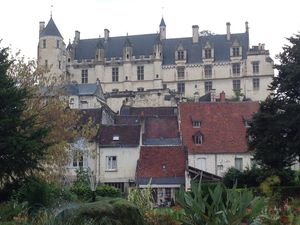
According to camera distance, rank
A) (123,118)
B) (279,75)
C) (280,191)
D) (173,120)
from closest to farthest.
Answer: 1. (280,191)
2. (279,75)
3. (173,120)
4. (123,118)

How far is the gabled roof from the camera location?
52.7 meters

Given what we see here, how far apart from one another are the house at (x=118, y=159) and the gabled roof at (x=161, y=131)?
20.9 ft

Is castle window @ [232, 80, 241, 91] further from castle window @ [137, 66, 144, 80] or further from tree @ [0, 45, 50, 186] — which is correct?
tree @ [0, 45, 50, 186]

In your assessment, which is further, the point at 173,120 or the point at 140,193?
the point at 173,120

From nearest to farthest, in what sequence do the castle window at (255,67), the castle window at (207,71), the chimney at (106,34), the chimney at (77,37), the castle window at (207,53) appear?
the castle window at (255,67) < the castle window at (207,71) < the castle window at (207,53) < the chimney at (77,37) < the chimney at (106,34)

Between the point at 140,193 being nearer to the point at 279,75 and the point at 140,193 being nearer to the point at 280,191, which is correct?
the point at 280,191

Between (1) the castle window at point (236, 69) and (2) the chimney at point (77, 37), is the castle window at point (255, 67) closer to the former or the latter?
(1) the castle window at point (236, 69)

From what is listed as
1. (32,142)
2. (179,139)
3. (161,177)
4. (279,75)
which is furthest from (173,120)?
(32,142)

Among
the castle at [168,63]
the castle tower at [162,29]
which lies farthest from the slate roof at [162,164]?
the castle tower at [162,29]

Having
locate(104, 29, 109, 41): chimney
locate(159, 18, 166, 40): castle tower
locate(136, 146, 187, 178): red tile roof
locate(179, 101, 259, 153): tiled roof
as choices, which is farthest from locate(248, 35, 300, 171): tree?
locate(104, 29, 109, 41): chimney

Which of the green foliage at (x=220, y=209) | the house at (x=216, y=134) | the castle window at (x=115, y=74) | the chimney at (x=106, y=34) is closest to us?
the green foliage at (x=220, y=209)

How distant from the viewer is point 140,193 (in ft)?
56.9

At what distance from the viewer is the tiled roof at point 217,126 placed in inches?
1978

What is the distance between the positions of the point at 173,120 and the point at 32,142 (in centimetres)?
3725
